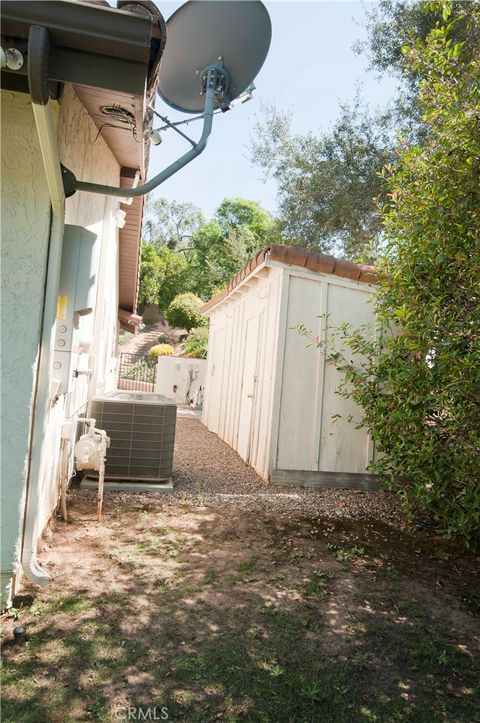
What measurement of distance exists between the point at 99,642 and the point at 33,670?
337 mm

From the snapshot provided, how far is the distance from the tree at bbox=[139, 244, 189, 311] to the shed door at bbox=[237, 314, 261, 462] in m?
24.5

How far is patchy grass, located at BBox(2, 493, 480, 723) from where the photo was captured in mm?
2072

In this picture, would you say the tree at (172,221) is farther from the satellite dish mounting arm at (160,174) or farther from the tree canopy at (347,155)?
the satellite dish mounting arm at (160,174)

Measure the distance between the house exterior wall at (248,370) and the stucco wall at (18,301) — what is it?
152 inches

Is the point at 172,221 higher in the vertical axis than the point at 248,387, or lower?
higher

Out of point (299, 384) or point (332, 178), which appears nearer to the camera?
point (299, 384)

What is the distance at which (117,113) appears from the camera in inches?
133

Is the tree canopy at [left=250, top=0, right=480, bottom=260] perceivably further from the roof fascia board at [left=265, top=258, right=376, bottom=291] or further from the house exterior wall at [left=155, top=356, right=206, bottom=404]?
the house exterior wall at [left=155, top=356, right=206, bottom=404]

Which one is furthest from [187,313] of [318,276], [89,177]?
[89,177]

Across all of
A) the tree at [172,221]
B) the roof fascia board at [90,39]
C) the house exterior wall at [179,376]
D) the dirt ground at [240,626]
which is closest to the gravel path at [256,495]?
the dirt ground at [240,626]

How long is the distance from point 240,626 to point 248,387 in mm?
5096

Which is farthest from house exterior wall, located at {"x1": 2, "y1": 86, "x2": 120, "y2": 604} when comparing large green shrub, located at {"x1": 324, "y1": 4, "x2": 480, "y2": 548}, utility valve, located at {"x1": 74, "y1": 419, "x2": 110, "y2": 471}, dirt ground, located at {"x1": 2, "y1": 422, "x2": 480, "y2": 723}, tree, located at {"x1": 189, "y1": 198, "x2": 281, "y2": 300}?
tree, located at {"x1": 189, "y1": 198, "x2": 281, "y2": 300}

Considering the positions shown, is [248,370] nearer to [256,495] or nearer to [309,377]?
[309,377]

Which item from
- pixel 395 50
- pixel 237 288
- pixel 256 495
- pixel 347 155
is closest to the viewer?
pixel 256 495
